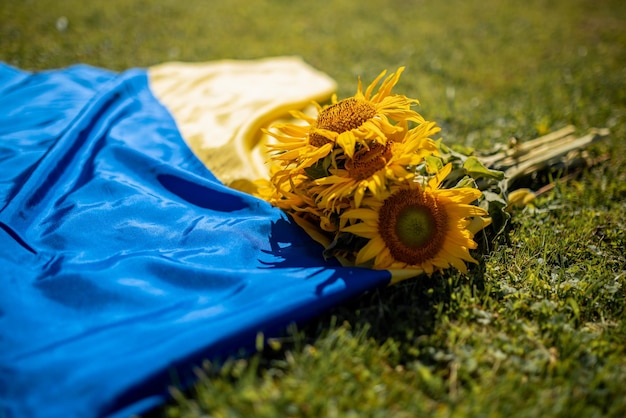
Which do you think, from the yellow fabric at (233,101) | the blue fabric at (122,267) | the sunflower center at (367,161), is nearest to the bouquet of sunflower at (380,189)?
the sunflower center at (367,161)

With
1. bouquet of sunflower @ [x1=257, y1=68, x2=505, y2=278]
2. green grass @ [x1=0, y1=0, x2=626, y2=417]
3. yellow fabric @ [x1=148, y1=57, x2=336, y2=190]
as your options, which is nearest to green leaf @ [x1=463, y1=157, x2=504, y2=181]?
bouquet of sunflower @ [x1=257, y1=68, x2=505, y2=278]

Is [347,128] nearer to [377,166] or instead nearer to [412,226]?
[377,166]

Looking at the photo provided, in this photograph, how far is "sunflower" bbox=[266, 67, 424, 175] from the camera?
2193mm

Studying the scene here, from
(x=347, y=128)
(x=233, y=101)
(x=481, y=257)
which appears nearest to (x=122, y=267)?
(x=347, y=128)

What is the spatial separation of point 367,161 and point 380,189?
14 cm

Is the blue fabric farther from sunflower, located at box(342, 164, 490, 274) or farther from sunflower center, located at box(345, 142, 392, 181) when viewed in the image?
sunflower center, located at box(345, 142, 392, 181)

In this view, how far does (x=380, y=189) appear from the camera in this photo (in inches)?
85.4

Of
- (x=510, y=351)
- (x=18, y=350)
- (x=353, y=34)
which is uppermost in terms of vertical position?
(x=353, y=34)

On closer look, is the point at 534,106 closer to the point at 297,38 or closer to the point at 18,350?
the point at 297,38

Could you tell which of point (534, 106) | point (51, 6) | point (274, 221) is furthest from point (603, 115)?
point (51, 6)

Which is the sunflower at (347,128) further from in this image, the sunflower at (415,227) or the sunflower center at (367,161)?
the sunflower at (415,227)

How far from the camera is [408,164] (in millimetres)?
2213

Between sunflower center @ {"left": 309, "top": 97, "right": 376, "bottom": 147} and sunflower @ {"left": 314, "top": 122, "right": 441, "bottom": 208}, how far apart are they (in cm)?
12

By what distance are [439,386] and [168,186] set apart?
5.82 feet
